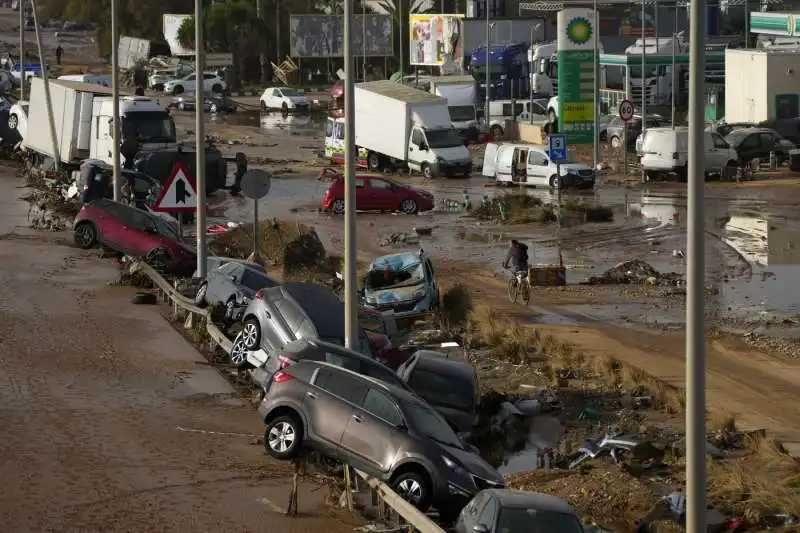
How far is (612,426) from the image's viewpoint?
66.0 feet

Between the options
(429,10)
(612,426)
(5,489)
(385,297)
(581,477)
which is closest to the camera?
(5,489)

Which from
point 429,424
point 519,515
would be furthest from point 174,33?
point 519,515

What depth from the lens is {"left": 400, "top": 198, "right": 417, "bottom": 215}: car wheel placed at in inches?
1690

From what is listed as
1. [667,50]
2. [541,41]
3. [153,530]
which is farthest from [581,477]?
[541,41]

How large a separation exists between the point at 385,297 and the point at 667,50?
4156 centimetres

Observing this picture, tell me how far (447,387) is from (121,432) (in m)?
4.07

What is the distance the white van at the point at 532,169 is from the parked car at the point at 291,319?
974 inches

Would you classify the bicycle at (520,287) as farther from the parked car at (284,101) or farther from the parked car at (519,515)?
the parked car at (284,101)

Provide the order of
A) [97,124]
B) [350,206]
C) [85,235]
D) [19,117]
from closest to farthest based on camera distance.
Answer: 1. [350,206]
2. [85,235]
3. [97,124]
4. [19,117]

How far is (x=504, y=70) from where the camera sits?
2948 inches

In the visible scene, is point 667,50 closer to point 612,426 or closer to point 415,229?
point 415,229

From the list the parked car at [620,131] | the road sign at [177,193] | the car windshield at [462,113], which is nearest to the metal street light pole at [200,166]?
the road sign at [177,193]

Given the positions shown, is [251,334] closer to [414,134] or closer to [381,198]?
[381,198]

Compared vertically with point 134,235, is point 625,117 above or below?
above
